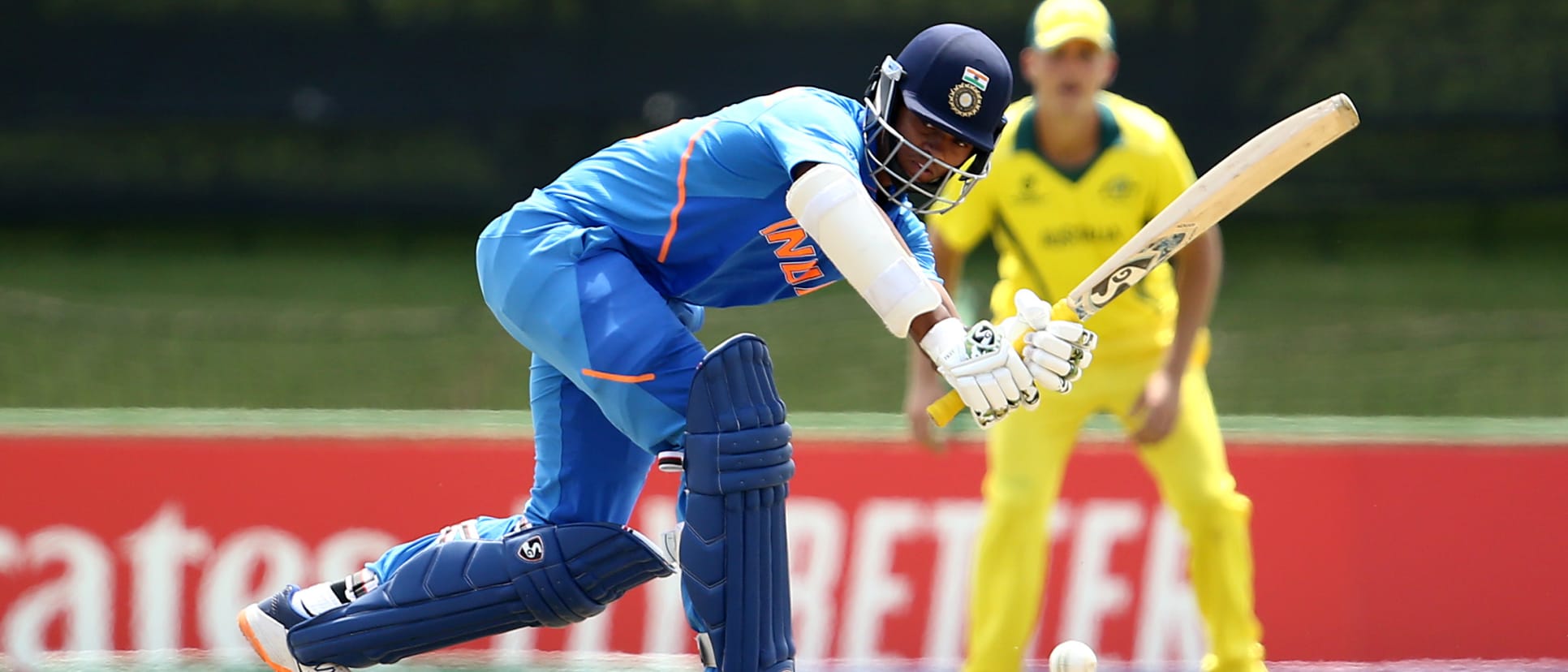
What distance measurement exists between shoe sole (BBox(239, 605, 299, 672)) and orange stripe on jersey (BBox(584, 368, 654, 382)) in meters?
0.83

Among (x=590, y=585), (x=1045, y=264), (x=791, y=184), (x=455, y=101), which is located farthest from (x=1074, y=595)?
(x=455, y=101)

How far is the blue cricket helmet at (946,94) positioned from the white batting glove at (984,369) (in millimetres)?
344

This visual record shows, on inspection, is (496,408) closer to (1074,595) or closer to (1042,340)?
(1074,595)

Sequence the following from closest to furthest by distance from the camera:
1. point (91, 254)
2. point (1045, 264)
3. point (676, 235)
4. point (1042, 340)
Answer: point (1042, 340)
point (676, 235)
point (1045, 264)
point (91, 254)

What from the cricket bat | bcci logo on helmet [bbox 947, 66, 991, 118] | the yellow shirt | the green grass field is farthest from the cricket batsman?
the green grass field

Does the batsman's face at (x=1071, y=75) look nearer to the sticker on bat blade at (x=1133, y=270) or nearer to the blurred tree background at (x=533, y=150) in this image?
the sticker on bat blade at (x=1133, y=270)

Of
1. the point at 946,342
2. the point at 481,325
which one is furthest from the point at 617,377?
the point at 481,325

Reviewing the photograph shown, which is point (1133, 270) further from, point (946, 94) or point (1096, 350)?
point (1096, 350)

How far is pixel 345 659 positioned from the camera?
10.1 feet

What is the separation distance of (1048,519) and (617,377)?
1.44 m

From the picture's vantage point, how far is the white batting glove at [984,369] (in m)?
2.53

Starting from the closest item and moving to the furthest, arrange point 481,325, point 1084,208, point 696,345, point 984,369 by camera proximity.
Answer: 1. point 984,369
2. point 696,345
3. point 1084,208
4. point 481,325

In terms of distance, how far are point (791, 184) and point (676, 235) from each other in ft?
1.00

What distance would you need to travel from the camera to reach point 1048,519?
152 inches
